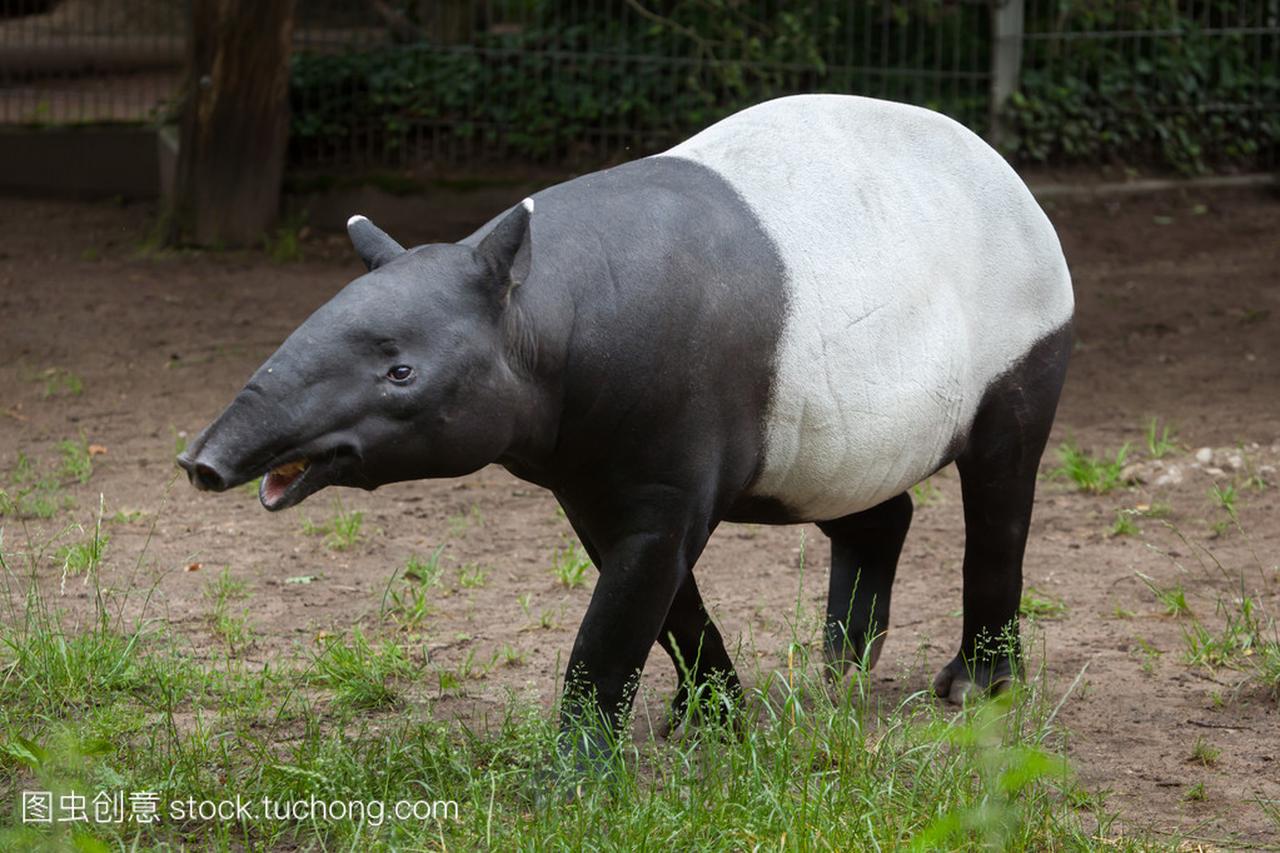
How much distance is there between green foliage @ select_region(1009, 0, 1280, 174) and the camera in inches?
430

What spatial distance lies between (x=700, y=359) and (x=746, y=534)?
8.80 feet

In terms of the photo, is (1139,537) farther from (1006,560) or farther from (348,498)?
(348,498)

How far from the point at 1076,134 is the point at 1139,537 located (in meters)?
5.73

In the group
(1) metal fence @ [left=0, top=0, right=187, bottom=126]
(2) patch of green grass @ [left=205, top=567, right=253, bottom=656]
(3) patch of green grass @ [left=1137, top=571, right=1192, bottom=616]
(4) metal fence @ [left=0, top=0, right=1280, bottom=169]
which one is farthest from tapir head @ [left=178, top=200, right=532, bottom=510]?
(1) metal fence @ [left=0, top=0, right=187, bottom=126]

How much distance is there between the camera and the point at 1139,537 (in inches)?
231

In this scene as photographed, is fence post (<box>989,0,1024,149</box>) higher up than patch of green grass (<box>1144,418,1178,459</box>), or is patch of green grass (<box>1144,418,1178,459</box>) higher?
fence post (<box>989,0,1024,149</box>)

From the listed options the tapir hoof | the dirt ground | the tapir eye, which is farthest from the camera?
the tapir hoof

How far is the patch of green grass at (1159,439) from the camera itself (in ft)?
21.8

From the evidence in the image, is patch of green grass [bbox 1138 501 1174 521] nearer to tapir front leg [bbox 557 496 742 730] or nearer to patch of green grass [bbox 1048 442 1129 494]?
patch of green grass [bbox 1048 442 1129 494]

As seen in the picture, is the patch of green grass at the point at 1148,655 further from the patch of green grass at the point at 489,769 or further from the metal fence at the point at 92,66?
the metal fence at the point at 92,66

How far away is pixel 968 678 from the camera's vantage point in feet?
14.9

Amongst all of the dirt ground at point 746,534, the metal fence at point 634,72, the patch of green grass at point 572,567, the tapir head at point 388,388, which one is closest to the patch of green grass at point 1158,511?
the dirt ground at point 746,534

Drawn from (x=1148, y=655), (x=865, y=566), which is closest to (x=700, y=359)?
(x=865, y=566)

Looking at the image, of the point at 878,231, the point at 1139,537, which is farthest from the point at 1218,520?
the point at 878,231
